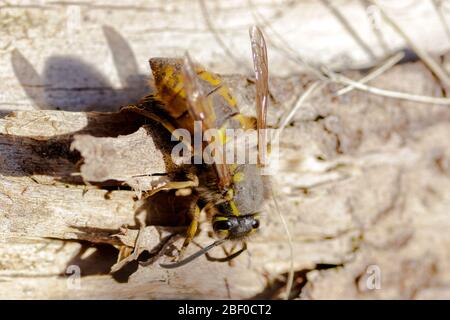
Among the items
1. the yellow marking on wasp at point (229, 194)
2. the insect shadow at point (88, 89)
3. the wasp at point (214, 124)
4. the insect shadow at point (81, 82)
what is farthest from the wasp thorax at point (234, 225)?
the insect shadow at point (81, 82)

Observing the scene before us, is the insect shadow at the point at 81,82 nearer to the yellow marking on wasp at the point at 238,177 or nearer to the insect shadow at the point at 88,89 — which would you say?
the insect shadow at the point at 88,89

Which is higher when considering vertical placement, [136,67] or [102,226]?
[136,67]

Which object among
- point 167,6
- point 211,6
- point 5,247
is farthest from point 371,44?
point 5,247

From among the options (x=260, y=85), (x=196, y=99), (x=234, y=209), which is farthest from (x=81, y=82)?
(x=234, y=209)

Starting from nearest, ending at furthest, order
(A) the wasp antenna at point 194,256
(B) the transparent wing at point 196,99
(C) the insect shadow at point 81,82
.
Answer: (B) the transparent wing at point 196,99 < (A) the wasp antenna at point 194,256 < (C) the insect shadow at point 81,82

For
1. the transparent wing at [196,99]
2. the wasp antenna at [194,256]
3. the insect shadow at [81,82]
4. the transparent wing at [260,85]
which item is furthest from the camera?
the insect shadow at [81,82]

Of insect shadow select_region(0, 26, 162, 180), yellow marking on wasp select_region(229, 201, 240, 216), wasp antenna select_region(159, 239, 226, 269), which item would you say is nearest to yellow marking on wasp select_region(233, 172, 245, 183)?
yellow marking on wasp select_region(229, 201, 240, 216)

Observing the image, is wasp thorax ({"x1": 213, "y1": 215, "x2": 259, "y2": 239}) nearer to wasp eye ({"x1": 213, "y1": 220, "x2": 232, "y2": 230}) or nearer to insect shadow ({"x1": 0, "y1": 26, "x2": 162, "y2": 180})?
wasp eye ({"x1": 213, "y1": 220, "x2": 232, "y2": 230})

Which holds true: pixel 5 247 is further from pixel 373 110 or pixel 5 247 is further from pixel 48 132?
pixel 373 110
